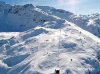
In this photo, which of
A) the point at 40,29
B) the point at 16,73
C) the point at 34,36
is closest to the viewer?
the point at 16,73

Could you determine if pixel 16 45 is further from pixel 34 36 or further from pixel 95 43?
pixel 95 43

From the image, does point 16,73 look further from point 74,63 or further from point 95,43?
point 95,43

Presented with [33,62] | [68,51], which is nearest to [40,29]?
[68,51]

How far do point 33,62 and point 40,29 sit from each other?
238 ft

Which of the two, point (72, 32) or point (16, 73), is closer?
point (16, 73)

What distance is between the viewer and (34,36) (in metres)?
167

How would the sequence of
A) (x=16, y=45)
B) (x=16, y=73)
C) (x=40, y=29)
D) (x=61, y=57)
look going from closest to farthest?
1. (x=16, y=73)
2. (x=61, y=57)
3. (x=16, y=45)
4. (x=40, y=29)

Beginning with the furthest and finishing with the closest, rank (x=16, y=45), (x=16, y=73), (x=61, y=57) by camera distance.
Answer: (x=16, y=45), (x=61, y=57), (x=16, y=73)

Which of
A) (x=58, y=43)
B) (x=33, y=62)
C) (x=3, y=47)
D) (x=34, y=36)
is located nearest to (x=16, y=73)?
(x=33, y=62)

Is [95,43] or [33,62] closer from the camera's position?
[33,62]

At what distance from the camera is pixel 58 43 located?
464ft

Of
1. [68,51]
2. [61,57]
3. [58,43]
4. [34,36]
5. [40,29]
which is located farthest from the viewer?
[40,29]

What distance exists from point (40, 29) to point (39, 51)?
52.6m

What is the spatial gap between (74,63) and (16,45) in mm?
53899
